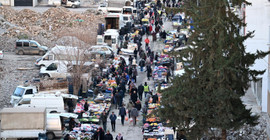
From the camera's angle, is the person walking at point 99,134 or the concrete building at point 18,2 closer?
the person walking at point 99,134

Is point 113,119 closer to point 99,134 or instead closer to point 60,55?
point 99,134

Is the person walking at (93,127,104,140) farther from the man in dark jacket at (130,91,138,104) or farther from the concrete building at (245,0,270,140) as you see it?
the concrete building at (245,0,270,140)

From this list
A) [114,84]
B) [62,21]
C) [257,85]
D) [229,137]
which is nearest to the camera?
[229,137]

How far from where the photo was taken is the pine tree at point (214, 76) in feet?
66.5

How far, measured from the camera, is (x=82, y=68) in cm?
3512

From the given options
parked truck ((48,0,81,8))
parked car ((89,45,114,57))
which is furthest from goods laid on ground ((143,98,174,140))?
parked truck ((48,0,81,8))

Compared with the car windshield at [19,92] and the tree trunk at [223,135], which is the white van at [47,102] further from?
the tree trunk at [223,135]

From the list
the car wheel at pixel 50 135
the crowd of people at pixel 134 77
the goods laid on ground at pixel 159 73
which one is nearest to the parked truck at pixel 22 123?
the car wheel at pixel 50 135

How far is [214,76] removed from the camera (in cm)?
2034

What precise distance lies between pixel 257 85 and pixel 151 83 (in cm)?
913

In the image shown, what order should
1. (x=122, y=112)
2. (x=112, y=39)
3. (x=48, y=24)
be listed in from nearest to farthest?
(x=122, y=112) → (x=112, y=39) → (x=48, y=24)

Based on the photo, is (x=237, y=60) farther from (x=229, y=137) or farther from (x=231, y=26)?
(x=229, y=137)

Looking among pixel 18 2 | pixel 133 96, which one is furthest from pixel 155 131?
pixel 18 2

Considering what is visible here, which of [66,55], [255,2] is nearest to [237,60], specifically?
[255,2]
